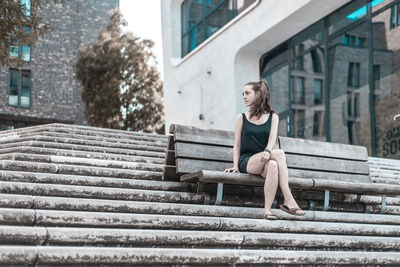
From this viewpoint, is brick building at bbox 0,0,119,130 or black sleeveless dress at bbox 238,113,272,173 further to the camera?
brick building at bbox 0,0,119,130

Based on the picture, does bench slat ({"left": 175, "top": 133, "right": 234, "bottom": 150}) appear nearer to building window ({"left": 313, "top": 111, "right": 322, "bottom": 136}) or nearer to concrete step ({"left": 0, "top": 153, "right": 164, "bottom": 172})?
concrete step ({"left": 0, "top": 153, "right": 164, "bottom": 172})

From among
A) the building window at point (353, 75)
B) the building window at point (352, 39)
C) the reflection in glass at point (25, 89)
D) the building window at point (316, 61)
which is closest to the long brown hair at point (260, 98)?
the building window at point (353, 75)

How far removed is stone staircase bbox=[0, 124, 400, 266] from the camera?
4.38 m

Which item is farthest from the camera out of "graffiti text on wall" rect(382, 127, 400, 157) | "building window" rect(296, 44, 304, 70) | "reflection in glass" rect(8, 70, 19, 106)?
"reflection in glass" rect(8, 70, 19, 106)

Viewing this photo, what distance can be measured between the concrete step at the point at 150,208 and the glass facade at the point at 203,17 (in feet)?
38.3

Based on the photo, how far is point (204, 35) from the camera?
19641mm

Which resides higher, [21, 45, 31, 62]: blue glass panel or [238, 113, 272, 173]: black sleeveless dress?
[21, 45, 31, 62]: blue glass panel

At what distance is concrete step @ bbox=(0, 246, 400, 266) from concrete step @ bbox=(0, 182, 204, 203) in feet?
3.51

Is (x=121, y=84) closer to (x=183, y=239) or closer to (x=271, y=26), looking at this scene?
(x=271, y=26)

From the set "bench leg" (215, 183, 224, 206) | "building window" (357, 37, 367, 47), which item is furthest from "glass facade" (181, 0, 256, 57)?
"bench leg" (215, 183, 224, 206)

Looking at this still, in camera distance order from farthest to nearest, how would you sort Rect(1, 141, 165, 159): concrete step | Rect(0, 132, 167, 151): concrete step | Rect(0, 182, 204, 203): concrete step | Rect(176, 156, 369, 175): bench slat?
1. Rect(0, 132, 167, 151): concrete step
2. Rect(1, 141, 165, 159): concrete step
3. Rect(176, 156, 369, 175): bench slat
4. Rect(0, 182, 204, 203): concrete step

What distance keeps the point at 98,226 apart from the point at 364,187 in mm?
3017

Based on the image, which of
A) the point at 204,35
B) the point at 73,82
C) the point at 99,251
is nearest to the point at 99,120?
the point at 73,82

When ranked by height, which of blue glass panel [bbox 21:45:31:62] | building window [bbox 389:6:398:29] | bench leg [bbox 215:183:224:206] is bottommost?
bench leg [bbox 215:183:224:206]
